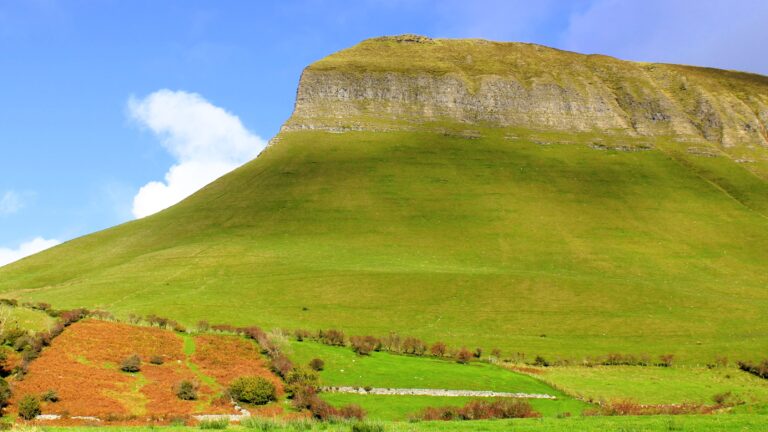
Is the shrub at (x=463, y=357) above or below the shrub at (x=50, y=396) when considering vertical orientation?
below

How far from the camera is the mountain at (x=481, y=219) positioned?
233 ft

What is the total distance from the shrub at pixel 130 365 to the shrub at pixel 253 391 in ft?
20.0

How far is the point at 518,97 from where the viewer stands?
160 m

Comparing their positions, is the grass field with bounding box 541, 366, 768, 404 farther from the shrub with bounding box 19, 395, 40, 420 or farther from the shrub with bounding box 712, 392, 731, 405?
the shrub with bounding box 19, 395, 40, 420

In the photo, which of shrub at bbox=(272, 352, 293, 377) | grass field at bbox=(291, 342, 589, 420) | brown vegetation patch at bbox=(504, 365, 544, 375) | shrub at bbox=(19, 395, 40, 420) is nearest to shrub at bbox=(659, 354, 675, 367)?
brown vegetation patch at bbox=(504, 365, 544, 375)

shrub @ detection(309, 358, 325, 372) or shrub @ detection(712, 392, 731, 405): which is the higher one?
shrub @ detection(309, 358, 325, 372)

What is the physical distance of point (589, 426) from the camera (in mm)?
25672

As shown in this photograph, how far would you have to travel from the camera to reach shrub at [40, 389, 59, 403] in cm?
3148

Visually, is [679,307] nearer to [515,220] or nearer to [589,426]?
[515,220]

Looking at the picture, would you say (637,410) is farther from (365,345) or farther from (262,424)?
(365,345)

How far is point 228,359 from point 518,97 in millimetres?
131387

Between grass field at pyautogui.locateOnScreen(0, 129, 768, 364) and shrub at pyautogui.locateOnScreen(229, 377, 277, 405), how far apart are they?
1078 inches

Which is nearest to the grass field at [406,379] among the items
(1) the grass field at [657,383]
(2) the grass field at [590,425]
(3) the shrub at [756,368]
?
(1) the grass field at [657,383]

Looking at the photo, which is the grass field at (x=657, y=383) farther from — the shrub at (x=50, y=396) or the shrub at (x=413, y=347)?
the shrub at (x=50, y=396)
